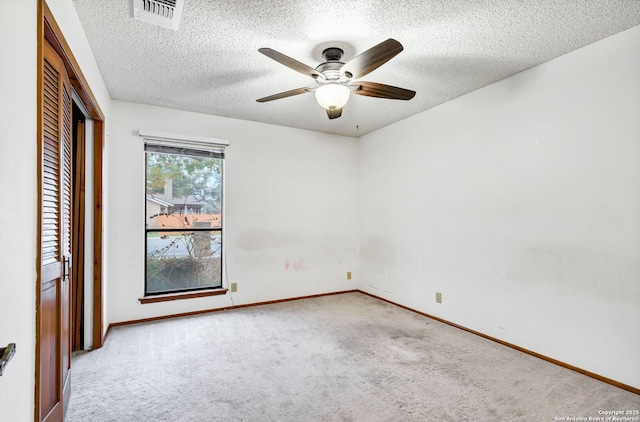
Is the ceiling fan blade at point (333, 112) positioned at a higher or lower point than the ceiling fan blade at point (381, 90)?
lower

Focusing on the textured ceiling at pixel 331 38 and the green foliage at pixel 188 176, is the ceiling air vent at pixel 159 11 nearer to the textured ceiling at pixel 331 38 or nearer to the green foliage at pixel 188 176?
the textured ceiling at pixel 331 38

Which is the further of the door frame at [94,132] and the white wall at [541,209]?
the white wall at [541,209]

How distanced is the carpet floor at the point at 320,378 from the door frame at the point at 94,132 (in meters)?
0.44

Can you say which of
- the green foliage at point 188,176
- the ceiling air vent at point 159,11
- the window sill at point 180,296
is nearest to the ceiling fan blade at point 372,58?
the ceiling air vent at point 159,11

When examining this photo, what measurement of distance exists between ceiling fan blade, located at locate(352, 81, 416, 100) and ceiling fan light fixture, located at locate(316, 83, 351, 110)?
17 centimetres

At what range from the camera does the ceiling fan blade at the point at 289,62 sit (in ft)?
6.33

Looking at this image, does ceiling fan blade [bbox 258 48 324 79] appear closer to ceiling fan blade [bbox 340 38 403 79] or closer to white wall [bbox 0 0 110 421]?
ceiling fan blade [bbox 340 38 403 79]

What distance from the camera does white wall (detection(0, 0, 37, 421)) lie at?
3.46 ft

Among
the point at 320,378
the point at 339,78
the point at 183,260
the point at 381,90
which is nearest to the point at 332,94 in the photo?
the point at 339,78

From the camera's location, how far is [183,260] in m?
3.83

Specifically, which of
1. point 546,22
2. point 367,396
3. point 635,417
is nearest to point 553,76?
point 546,22

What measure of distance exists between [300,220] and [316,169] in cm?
80

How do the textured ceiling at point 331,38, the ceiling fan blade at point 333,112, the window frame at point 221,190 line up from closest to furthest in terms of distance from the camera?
the textured ceiling at point 331,38 → the ceiling fan blade at point 333,112 → the window frame at point 221,190

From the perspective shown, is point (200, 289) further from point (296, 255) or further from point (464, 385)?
point (464, 385)
